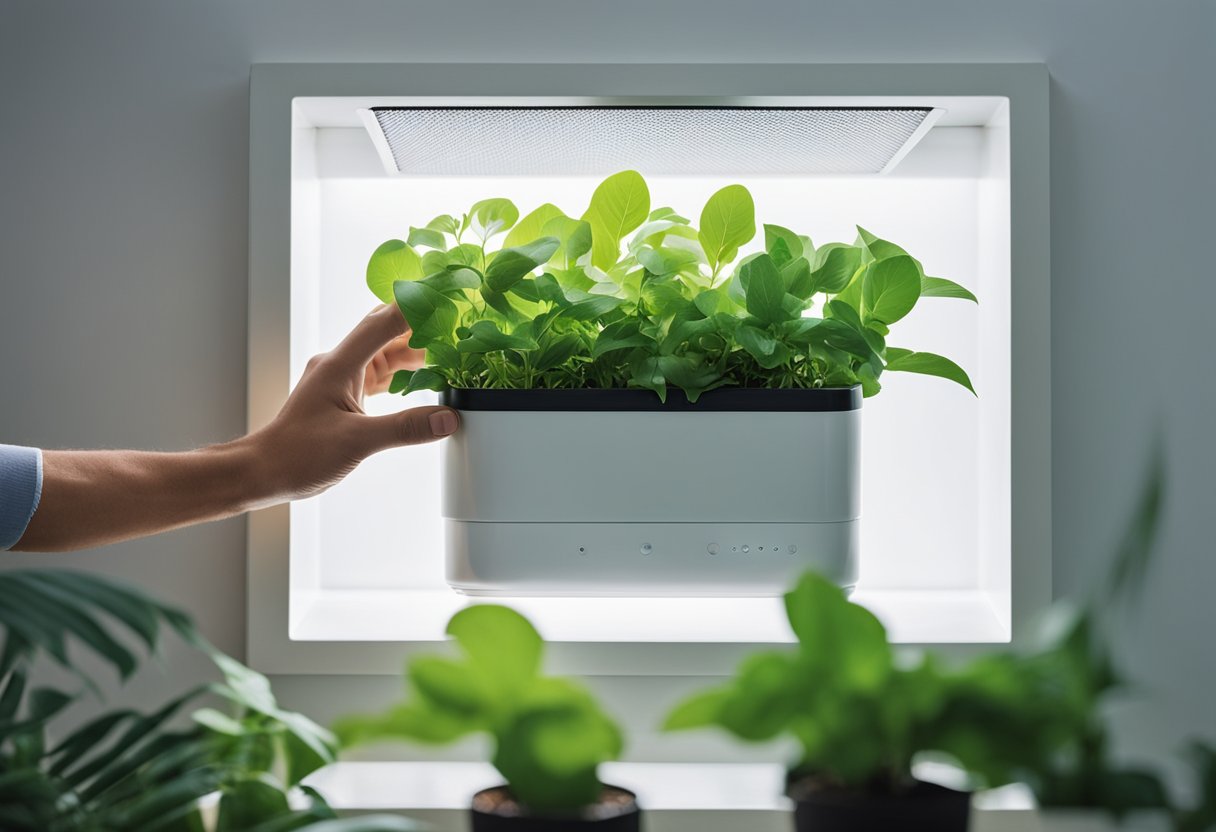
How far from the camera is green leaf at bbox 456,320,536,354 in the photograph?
0.84 meters

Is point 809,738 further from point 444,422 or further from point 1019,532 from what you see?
point 1019,532

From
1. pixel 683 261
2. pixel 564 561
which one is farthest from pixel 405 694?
pixel 683 261

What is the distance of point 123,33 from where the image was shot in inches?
41.6

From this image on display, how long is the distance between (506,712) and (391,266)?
20.4 inches

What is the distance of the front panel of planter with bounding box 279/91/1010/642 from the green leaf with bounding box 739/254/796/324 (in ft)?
0.32

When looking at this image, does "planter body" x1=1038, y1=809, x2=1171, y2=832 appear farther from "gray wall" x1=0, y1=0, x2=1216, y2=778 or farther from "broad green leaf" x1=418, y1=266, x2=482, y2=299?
"gray wall" x1=0, y1=0, x2=1216, y2=778

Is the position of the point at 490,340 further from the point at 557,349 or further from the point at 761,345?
the point at 761,345

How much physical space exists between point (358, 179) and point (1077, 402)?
85cm

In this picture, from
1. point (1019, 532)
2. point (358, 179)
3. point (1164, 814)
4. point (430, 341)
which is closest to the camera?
point (1164, 814)

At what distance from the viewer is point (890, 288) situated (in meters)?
0.83

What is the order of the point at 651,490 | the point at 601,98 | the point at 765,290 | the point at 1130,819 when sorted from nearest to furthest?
1. the point at 1130,819
2. the point at 765,290
3. the point at 651,490
4. the point at 601,98

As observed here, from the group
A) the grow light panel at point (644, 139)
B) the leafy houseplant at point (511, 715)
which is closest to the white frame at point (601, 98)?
the grow light panel at point (644, 139)

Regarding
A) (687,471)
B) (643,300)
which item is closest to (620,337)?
(643,300)

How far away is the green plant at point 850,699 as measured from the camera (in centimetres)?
41
